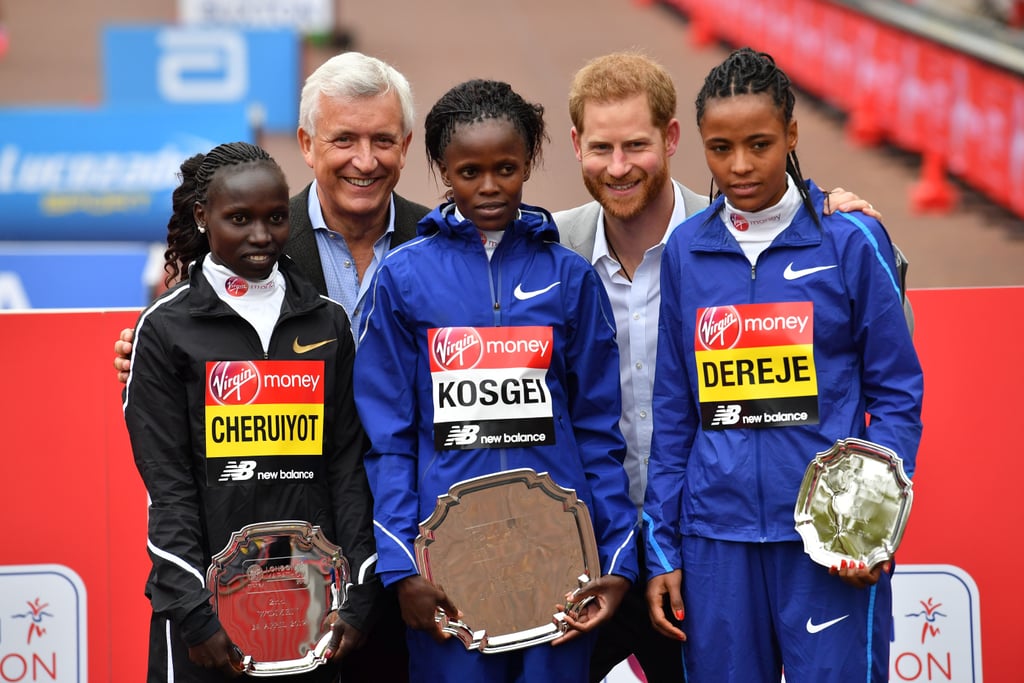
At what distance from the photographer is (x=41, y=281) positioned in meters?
7.81

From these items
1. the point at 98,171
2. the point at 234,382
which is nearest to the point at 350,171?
the point at 234,382

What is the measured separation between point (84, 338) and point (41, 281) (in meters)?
4.11

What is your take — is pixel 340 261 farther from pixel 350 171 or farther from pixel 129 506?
pixel 129 506

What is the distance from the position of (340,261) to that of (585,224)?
665mm

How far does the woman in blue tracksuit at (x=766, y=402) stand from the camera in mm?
2668

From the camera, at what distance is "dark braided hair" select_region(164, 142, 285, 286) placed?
2941 millimetres

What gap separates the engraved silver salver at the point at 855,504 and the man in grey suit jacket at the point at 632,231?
0.58 m

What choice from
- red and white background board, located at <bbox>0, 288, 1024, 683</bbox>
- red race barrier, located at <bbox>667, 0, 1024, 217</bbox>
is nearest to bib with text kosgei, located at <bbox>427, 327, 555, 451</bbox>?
red and white background board, located at <bbox>0, 288, 1024, 683</bbox>

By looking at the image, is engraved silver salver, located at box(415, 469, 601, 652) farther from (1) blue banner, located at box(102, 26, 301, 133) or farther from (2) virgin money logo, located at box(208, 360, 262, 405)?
(1) blue banner, located at box(102, 26, 301, 133)

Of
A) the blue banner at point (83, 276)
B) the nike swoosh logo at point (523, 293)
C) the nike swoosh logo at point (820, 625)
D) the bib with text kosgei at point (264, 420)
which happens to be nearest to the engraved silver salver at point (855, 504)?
the nike swoosh logo at point (820, 625)

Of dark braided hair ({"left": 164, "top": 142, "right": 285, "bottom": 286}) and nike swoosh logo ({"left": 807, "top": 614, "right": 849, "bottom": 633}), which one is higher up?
dark braided hair ({"left": 164, "top": 142, "right": 285, "bottom": 286})

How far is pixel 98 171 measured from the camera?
10.5 m

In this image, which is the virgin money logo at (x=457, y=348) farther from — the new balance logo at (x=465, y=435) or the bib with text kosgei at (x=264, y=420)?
the bib with text kosgei at (x=264, y=420)

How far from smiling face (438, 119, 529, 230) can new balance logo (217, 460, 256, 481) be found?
0.74 m
